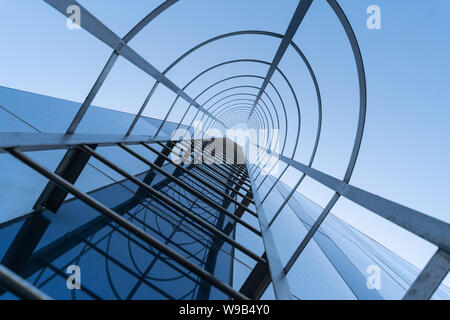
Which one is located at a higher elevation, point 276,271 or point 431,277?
point 431,277

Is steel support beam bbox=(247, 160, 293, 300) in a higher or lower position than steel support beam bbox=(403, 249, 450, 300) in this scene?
lower

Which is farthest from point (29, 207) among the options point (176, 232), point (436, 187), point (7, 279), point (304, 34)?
point (304, 34)

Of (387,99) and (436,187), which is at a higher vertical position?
(387,99)

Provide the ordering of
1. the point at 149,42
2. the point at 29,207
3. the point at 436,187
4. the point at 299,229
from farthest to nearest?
1. the point at 149,42
2. the point at 299,229
3. the point at 29,207
4. the point at 436,187

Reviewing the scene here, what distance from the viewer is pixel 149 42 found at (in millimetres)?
9305

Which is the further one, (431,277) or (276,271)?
(276,271)

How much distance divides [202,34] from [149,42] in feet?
5.80

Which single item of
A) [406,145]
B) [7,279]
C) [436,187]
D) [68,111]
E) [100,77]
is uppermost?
[406,145]

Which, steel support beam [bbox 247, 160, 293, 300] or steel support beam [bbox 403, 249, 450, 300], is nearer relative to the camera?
steel support beam [bbox 403, 249, 450, 300]

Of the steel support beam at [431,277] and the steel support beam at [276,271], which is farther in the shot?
the steel support beam at [276,271]

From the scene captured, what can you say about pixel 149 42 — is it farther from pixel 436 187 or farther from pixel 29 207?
pixel 436 187

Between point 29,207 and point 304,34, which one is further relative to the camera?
point 304,34

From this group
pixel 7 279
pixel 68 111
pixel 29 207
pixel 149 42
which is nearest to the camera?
pixel 7 279

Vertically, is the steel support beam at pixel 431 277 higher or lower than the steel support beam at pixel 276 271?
higher
